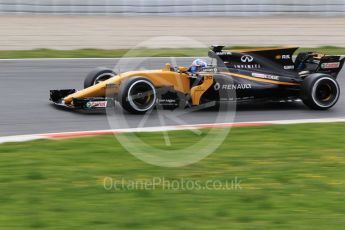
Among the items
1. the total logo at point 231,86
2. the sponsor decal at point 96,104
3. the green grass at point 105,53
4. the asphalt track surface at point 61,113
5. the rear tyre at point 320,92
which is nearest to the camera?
the asphalt track surface at point 61,113

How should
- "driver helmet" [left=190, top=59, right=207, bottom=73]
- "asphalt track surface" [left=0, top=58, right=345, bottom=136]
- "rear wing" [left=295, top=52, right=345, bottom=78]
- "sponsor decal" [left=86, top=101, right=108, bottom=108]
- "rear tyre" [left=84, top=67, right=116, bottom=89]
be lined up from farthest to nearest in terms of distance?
"rear wing" [left=295, top=52, right=345, bottom=78] → "rear tyre" [left=84, top=67, right=116, bottom=89] → "driver helmet" [left=190, top=59, right=207, bottom=73] → "sponsor decal" [left=86, top=101, right=108, bottom=108] → "asphalt track surface" [left=0, top=58, right=345, bottom=136]

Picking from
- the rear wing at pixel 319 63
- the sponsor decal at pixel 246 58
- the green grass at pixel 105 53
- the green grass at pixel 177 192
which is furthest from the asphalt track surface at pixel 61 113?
the green grass at pixel 105 53

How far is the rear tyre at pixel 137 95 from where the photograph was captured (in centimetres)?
938

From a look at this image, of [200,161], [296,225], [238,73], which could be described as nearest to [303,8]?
[238,73]

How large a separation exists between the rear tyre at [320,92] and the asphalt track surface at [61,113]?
0.13 m

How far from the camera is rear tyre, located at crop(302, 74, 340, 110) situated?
10.1 metres

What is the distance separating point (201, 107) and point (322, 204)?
4505 mm

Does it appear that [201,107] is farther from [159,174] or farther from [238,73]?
[159,174]

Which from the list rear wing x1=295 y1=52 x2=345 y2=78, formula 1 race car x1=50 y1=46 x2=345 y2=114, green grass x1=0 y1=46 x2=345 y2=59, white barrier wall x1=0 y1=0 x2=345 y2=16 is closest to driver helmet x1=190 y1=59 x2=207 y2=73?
formula 1 race car x1=50 y1=46 x2=345 y2=114

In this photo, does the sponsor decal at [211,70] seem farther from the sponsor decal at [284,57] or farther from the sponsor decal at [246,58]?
the sponsor decal at [284,57]

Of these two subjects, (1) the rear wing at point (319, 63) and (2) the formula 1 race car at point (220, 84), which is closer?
(2) the formula 1 race car at point (220, 84)

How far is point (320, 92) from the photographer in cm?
1032

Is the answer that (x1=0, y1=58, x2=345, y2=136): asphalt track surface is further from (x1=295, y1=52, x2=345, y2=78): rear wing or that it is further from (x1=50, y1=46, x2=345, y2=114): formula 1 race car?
(x1=295, y1=52, x2=345, y2=78): rear wing

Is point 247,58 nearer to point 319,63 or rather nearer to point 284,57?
point 284,57
